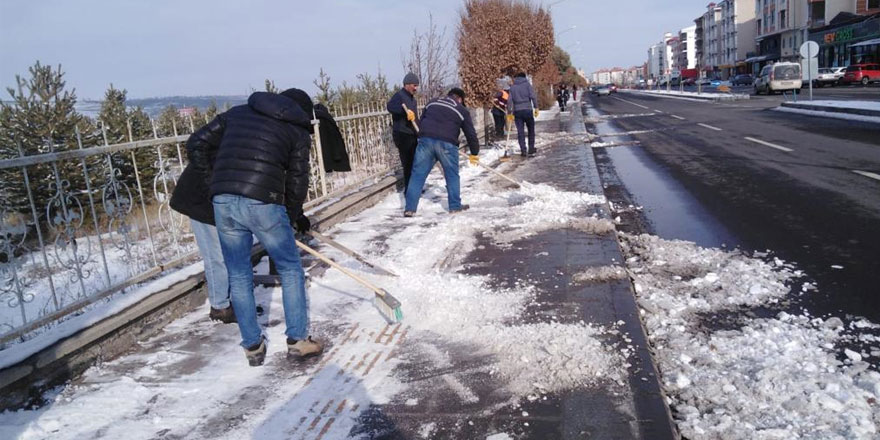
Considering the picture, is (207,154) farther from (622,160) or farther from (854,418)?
(622,160)

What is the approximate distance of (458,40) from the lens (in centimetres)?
2097

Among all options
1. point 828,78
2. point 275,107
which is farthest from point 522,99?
point 828,78

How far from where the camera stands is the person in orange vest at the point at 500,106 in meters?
16.0

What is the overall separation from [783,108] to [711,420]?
25.3 m

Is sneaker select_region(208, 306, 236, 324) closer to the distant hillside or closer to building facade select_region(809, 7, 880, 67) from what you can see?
the distant hillside

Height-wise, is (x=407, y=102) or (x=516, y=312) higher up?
(x=407, y=102)

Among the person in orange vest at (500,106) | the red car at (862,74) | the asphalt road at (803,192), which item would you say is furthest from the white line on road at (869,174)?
the red car at (862,74)

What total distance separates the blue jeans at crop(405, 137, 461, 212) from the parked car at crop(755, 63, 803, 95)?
3622 cm

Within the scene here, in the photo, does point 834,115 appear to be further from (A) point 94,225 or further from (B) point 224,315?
(A) point 94,225

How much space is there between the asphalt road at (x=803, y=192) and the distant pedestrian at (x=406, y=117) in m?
4.01

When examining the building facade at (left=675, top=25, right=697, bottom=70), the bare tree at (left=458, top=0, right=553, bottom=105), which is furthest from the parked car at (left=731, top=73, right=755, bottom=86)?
the building facade at (left=675, top=25, right=697, bottom=70)

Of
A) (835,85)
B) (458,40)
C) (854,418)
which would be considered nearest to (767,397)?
(854,418)

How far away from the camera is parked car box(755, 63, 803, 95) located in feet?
123

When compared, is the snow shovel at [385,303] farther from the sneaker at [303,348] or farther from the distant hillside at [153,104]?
the distant hillside at [153,104]
